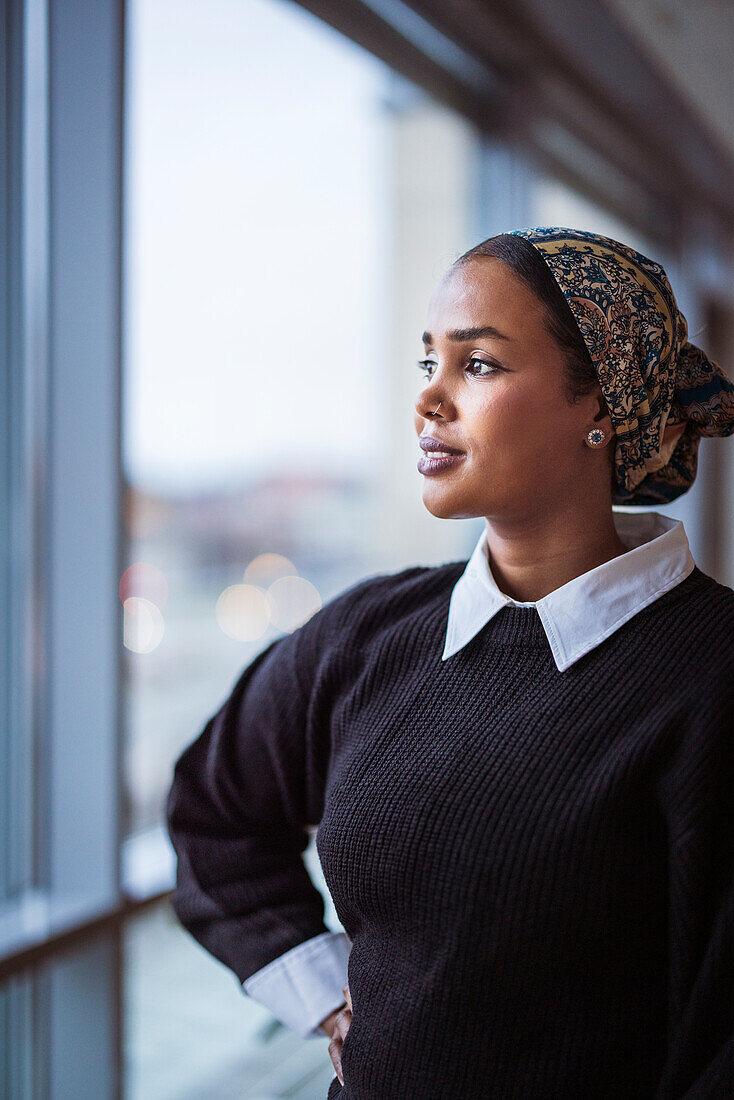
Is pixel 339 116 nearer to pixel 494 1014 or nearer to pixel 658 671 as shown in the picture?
pixel 658 671

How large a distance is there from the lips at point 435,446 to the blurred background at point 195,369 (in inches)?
13.5

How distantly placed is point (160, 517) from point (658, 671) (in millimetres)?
1511

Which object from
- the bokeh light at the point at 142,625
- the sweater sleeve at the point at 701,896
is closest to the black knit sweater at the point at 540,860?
the sweater sleeve at the point at 701,896

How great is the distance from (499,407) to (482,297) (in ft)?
0.42

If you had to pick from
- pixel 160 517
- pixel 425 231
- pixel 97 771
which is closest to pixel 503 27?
pixel 425 231

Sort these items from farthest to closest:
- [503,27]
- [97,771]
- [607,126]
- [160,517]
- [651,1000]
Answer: [607,126]
[503,27]
[160,517]
[97,771]
[651,1000]

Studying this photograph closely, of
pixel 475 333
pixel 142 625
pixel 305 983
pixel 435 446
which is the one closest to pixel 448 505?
pixel 435 446

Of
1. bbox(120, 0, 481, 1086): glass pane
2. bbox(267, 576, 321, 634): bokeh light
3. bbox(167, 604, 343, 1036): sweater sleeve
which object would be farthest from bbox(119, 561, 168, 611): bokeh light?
bbox(167, 604, 343, 1036): sweater sleeve

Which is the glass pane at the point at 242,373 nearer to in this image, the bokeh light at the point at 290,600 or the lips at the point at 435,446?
the bokeh light at the point at 290,600

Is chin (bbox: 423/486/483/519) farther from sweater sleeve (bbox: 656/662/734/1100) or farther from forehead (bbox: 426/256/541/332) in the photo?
sweater sleeve (bbox: 656/662/734/1100)

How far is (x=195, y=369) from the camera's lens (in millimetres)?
2352

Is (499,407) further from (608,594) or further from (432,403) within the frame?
(608,594)

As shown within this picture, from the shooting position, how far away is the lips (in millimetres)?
1091

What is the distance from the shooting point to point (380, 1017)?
1.06 m
